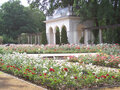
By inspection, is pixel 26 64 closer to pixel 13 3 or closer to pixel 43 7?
pixel 43 7

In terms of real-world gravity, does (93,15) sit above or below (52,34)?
above

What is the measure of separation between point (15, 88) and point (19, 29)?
44.5 m

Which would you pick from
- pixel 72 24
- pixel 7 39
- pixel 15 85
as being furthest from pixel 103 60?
pixel 7 39

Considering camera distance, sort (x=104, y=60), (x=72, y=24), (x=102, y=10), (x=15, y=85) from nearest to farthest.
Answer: (x=15, y=85) → (x=104, y=60) → (x=102, y=10) → (x=72, y=24)

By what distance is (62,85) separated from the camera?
611 cm

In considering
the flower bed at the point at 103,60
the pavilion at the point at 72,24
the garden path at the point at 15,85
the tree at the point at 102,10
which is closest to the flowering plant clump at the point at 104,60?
the flower bed at the point at 103,60

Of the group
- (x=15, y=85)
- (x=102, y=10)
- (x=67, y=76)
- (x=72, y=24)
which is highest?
(x=102, y=10)

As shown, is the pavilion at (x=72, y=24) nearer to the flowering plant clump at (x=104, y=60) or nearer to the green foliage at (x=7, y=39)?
the green foliage at (x=7, y=39)

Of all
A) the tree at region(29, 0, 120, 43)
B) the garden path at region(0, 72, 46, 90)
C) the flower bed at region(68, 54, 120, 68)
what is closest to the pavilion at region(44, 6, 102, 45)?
the tree at region(29, 0, 120, 43)

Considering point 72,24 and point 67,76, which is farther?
point 72,24

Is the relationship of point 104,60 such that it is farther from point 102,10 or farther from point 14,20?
point 14,20

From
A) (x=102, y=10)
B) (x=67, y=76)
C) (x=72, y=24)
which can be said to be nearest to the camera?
(x=67, y=76)

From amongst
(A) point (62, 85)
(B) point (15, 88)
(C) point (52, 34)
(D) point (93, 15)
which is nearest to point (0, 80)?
(B) point (15, 88)

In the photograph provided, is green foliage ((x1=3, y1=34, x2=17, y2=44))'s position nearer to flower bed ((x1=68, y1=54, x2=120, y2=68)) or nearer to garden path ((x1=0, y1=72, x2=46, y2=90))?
flower bed ((x1=68, y1=54, x2=120, y2=68))
